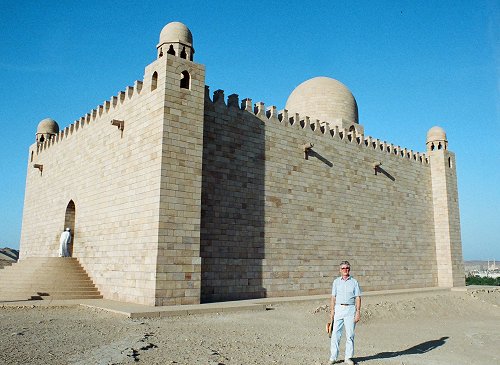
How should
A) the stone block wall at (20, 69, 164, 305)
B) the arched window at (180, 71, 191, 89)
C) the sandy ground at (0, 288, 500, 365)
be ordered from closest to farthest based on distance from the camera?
1. the sandy ground at (0, 288, 500, 365)
2. the stone block wall at (20, 69, 164, 305)
3. the arched window at (180, 71, 191, 89)

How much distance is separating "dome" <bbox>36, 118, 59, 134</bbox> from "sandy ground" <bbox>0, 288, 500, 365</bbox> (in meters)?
12.7

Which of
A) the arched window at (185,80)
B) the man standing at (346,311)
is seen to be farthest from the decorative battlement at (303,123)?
the man standing at (346,311)

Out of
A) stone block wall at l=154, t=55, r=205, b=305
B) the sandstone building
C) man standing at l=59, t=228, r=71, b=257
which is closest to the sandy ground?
stone block wall at l=154, t=55, r=205, b=305

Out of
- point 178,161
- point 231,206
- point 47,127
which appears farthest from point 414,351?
point 47,127

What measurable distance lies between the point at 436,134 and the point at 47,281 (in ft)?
63.7

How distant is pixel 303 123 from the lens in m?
16.9

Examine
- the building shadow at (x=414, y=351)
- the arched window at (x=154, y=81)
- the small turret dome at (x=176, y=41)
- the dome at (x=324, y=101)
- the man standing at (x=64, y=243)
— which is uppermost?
the dome at (x=324, y=101)

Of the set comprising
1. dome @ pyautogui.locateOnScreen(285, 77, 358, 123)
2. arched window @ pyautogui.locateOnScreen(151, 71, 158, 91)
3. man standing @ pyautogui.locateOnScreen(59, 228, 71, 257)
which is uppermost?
dome @ pyautogui.locateOnScreen(285, 77, 358, 123)

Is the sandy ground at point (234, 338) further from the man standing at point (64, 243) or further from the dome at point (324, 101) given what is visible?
the dome at point (324, 101)

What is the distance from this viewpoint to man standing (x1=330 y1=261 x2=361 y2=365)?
6.02m

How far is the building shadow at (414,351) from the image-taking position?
6637mm

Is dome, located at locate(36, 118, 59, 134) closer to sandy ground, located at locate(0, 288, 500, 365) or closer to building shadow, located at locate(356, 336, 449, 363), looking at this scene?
sandy ground, located at locate(0, 288, 500, 365)

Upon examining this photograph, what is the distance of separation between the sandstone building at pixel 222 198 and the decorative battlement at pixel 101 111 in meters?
0.07

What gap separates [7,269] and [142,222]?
6.75 metres
